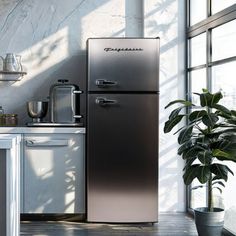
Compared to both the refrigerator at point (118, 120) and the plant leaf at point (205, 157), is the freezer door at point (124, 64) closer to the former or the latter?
the refrigerator at point (118, 120)

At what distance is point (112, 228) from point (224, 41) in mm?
2053

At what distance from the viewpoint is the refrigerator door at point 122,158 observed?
425cm

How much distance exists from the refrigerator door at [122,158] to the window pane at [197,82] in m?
0.51

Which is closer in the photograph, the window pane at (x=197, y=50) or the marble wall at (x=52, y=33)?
the window pane at (x=197, y=50)

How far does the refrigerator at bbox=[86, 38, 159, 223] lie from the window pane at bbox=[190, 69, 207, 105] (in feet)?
Answer: 1.60

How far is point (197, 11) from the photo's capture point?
453 centimetres

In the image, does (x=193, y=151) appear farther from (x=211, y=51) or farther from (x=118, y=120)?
(x=211, y=51)

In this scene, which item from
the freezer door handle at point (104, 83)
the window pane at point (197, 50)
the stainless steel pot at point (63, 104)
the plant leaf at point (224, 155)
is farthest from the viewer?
the stainless steel pot at point (63, 104)

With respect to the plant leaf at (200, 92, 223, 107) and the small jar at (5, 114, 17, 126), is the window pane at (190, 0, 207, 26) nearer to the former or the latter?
the plant leaf at (200, 92, 223, 107)

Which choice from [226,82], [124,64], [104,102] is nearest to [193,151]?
[226,82]

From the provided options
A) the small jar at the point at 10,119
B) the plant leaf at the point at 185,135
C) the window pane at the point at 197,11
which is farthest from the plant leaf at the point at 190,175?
the small jar at the point at 10,119

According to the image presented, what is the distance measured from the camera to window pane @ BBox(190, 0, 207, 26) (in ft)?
14.2

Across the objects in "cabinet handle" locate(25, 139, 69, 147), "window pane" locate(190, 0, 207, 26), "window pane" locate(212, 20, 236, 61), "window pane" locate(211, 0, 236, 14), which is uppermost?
"window pane" locate(190, 0, 207, 26)

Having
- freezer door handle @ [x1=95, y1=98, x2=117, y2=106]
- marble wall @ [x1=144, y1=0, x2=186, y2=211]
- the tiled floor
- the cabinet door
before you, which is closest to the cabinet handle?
the cabinet door
